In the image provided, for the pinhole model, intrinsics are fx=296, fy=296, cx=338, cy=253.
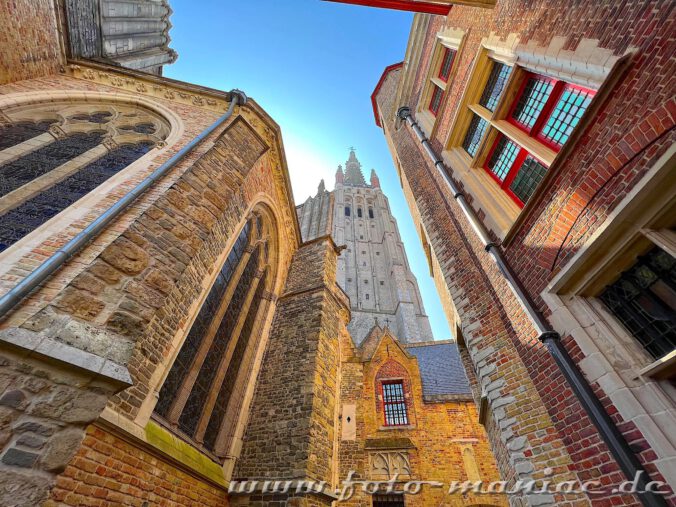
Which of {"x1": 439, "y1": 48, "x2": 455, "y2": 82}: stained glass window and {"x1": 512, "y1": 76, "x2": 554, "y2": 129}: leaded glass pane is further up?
{"x1": 439, "y1": 48, "x2": 455, "y2": 82}: stained glass window

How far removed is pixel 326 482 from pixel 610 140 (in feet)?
21.7

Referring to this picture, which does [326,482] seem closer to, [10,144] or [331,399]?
[331,399]

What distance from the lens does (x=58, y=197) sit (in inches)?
183

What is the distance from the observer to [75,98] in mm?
6797

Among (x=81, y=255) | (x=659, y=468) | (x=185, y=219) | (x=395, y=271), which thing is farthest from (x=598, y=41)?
(x=395, y=271)

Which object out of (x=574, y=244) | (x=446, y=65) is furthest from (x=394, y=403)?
(x=446, y=65)

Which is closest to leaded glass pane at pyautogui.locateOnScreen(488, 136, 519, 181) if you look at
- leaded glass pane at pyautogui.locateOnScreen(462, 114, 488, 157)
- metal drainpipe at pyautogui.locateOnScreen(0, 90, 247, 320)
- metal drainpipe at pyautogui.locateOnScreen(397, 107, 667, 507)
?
leaded glass pane at pyautogui.locateOnScreen(462, 114, 488, 157)

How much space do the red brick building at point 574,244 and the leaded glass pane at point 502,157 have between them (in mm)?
29

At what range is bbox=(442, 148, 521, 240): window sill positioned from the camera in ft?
15.8

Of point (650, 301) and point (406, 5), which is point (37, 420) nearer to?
point (650, 301)

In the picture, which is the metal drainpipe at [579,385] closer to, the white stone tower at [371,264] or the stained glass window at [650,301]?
the stained glass window at [650,301]

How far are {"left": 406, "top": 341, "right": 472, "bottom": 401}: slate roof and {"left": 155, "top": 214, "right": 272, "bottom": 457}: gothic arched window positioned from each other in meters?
7.28

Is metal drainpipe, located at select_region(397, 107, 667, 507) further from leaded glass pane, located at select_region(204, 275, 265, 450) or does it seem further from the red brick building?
leaded glass pane, located at select_region(204, 275, 265, 450)

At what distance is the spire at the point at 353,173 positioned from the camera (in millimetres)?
59406
